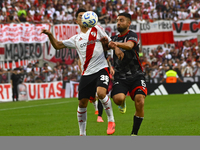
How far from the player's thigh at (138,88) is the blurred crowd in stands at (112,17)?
53.3 feet

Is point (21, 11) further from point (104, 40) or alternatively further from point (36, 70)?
point (104, 40)

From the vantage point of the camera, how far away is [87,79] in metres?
8.28

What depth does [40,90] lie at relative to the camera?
25.1m

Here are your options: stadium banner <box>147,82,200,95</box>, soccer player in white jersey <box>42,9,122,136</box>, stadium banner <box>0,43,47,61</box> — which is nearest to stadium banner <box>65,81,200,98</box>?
stadium banner <box>147,82,200,95</box>

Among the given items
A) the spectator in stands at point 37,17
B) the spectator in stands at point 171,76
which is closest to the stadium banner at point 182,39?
the spectator in stands at point 171,76

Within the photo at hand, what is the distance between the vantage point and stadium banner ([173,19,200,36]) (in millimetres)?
27891

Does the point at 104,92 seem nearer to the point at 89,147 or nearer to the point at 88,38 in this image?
the point at 88,38

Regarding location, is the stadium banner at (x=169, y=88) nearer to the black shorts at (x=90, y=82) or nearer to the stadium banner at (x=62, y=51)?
the stadium banner at (x=62, y=51)

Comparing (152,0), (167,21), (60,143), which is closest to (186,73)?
(167,21)

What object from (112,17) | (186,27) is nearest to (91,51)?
(186,27)

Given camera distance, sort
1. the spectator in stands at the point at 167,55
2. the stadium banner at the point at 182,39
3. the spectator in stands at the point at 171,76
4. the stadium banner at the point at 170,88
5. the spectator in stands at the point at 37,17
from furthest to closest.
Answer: the stadium banner at the point at 182,39 → the spectator in stands at the point at 37,17 → the spectator in stands at the point at 167,55 → the spectator in stands at the point at 171,76 → the stadium banner at the point at 170,88

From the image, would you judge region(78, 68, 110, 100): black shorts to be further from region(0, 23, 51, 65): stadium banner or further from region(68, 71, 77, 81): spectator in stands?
region(0, 23, 51, 65): stadium banner

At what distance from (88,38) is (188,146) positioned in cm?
371

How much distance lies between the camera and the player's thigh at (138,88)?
7.95 meters
